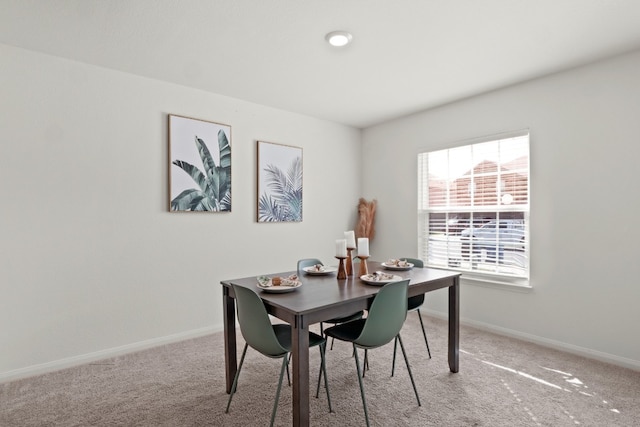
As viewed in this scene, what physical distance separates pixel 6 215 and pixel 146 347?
157cm

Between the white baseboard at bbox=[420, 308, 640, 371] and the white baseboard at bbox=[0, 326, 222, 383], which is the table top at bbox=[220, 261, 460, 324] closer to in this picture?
the white baseboard at bbox=[420, 308, 640, 371]

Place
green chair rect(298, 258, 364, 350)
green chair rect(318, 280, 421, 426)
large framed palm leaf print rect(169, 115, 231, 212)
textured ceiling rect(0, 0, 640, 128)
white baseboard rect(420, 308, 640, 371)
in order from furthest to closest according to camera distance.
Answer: large framed palm leaf print rect(169, 115, 231, 212)
white baseboard rect(420, 308, 640, 371)
green chair rect(298, 258, 364, 350)
textured ceiling rect(0, 0, 640, 128)
green chair rect(318, 280, 421, 426)

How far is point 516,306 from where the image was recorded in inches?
136

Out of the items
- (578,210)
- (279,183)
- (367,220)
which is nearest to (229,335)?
(279,183)

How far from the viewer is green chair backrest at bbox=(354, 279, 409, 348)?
1960mm

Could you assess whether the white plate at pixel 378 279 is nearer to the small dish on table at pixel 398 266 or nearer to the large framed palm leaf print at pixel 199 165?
the small dish on table at pixel 398 266

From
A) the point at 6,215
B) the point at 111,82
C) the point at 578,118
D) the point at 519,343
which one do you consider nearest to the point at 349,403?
the point at 519,343

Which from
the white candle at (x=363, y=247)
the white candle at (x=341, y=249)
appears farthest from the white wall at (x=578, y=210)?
the white candle at (x=341, y=249)

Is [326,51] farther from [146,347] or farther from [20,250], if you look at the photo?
[146,347]

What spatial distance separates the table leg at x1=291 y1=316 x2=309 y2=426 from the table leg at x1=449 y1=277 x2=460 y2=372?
1459mm

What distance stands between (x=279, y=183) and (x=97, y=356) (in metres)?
2.47

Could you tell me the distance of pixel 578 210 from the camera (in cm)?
304

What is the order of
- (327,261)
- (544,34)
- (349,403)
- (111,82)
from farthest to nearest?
(327,261)
(111,82)
(544,34)
(349,403)

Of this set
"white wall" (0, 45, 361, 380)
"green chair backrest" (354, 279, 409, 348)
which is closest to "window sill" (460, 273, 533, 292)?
"green chair backrest" (354, 279, 409, 348)
